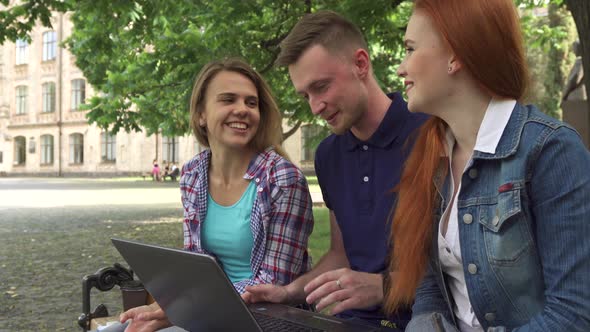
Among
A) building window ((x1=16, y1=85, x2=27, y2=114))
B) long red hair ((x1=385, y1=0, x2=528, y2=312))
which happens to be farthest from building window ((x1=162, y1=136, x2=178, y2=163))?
long red hair ((x1=385, y1=0, x2=528, y2=312))

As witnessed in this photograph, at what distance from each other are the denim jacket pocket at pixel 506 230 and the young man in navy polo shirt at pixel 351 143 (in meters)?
0.78

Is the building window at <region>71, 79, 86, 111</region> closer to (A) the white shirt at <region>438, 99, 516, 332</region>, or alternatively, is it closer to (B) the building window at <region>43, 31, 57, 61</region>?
(B) the building window at <region>43, 31, 57, 61</region>

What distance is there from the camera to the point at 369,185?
225 cm

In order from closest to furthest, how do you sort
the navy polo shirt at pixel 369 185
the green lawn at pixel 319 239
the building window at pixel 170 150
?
the navy polo shirt at pixel 369 185
the green lawn at pixel 319 239
the building window at pixel 170 150

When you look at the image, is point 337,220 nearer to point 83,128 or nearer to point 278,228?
point 278,228

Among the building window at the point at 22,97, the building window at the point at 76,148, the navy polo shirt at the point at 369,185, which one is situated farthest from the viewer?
the building window at the point at 22,97

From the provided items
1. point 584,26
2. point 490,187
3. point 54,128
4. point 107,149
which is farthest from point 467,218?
point 54,128

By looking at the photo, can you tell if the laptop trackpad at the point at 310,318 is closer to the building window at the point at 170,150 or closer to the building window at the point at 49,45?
the building window at the point at 170,150

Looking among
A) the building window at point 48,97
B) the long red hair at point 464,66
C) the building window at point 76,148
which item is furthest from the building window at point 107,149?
the long red hair at point 464,66

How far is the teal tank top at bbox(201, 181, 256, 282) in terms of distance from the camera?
239cm

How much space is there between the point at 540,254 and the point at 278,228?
1.16m

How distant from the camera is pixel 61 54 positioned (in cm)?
4425

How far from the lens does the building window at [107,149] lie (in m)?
42.4

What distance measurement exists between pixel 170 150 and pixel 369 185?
129 ft
